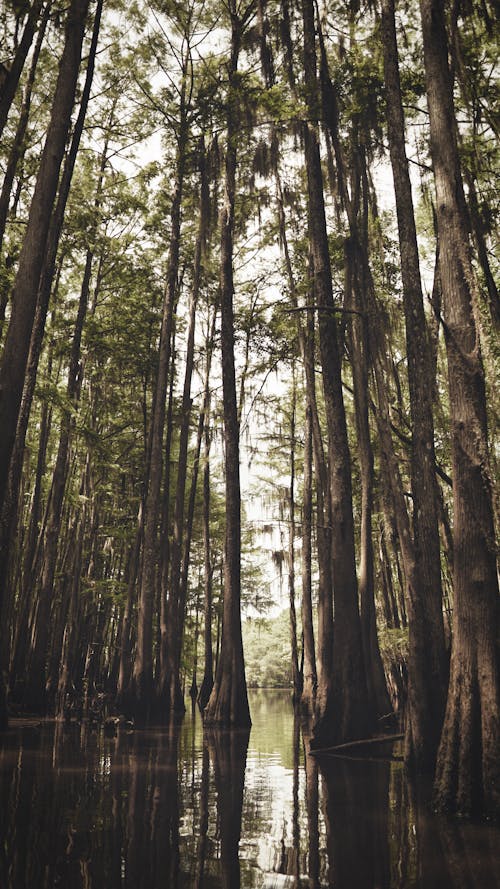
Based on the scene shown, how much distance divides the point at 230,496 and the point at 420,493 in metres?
6.56

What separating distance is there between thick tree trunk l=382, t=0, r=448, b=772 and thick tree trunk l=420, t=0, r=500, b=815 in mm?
1745

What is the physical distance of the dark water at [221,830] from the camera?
10.7ft

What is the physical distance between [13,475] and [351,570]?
578 cm

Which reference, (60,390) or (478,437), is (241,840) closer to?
(478,437)

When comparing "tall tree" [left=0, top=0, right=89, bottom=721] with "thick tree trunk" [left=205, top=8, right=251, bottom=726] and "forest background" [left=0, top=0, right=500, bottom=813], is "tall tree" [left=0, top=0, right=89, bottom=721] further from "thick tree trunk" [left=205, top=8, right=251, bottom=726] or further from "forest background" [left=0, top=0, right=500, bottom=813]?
"thick tree trunk" [left=205, top=8, right=251, bottom=726]

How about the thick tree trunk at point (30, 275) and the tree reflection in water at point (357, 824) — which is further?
the thick tree trunk at point (30, 275)

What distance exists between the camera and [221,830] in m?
4.30

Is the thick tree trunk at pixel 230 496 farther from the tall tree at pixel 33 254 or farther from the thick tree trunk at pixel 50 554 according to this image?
the tall tree at pixel 33 254

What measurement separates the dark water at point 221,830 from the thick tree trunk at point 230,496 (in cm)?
529

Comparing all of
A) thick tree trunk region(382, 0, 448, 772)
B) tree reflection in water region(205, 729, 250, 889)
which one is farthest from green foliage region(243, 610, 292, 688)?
thick tree trunk region(382, 0, 448, 772)

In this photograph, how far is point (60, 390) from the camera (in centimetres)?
1434

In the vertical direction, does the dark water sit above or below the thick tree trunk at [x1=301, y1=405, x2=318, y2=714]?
below

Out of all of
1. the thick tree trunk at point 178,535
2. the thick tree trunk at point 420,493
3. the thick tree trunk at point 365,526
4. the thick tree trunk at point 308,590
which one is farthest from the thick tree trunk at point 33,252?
the thick tree trunk at point 308,590

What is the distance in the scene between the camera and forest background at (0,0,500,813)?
21.2ft
